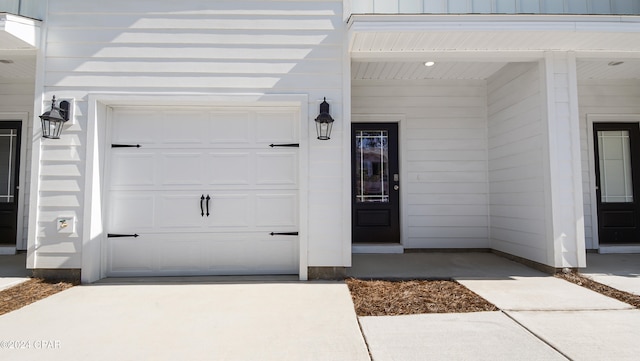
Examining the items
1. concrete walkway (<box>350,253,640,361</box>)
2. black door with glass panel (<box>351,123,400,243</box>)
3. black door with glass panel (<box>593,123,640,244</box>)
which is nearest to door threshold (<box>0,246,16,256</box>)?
black door with glass panel (<box>351,123,400,243</box>)

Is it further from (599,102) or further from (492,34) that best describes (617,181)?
(492,34)

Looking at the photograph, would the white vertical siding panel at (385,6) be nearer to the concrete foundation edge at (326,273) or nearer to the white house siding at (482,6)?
the white house siding at (482,6)

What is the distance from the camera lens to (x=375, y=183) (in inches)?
213

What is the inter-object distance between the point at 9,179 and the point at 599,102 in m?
8.96

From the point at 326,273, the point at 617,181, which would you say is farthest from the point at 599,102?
the point at 326,273

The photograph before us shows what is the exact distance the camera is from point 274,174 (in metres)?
3.94

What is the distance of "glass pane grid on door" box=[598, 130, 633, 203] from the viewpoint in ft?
17.8

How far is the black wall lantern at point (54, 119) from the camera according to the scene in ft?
11.5

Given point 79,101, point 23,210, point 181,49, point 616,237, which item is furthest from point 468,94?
point 23,210

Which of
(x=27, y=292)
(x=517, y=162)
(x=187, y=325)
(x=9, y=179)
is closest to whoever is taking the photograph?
(x=187, y=325)

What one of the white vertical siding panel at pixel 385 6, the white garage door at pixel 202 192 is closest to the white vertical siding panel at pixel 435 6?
the white vertical siding panel at pixel 385 6

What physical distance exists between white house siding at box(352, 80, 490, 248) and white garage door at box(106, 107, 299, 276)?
2008mm

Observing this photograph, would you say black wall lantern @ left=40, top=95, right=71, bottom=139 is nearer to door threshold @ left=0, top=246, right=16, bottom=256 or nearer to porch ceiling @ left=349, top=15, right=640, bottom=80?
door threshold @ left=0, top=246, right=16, bottom=256

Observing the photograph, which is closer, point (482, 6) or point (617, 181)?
point (482, 6)
